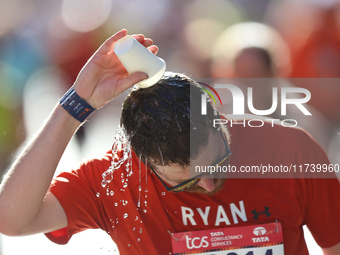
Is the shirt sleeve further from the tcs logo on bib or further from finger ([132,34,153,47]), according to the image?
finger ([132,34,153,47])

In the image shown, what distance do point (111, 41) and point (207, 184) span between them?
0.73m

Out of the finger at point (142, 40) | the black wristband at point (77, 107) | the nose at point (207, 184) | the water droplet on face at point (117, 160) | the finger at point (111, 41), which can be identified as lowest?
the nose at point (207, 184)

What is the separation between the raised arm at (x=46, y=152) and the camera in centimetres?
169

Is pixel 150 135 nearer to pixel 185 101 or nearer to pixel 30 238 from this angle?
pixel 185 101

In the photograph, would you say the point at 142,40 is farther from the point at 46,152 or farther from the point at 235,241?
the point at 235,241

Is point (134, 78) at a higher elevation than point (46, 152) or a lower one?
higher

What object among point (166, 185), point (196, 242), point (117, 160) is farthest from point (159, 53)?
point (196, 242)

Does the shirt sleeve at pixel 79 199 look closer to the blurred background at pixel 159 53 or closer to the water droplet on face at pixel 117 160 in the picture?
the water droplet on face at pixel 117 160

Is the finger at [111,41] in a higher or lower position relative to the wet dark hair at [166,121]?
higher

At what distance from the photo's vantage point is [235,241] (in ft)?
6.17

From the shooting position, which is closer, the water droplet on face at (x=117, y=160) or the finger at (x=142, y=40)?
the finger at (x=142, y=40)

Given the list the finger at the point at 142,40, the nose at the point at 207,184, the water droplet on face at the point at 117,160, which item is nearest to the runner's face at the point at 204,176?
the nose at the point at 207,184

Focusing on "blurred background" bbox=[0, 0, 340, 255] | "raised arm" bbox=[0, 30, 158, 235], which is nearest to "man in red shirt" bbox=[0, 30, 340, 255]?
"raised arm" bbox=[0, 30, 158, 235]

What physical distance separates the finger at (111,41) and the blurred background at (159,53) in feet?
4.70
